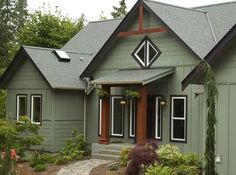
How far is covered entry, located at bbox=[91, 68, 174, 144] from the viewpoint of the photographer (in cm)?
1930

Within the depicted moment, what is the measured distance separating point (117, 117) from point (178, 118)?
12.1ft

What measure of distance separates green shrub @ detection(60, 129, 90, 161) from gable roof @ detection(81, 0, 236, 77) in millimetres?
3620

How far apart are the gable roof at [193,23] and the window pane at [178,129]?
114 inches

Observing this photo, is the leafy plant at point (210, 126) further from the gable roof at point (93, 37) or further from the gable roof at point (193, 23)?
the gable roof at point (93, 37)

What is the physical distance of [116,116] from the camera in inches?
879

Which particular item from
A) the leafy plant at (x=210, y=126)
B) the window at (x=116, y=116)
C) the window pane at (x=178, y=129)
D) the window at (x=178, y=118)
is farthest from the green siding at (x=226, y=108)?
the window at (x=116, y=116)

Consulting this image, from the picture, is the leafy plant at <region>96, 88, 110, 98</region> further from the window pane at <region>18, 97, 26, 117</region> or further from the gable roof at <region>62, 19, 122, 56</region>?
the gable roof at <region>62, 19, 122, 56</region>

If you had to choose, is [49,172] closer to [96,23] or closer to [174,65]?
[174,65]

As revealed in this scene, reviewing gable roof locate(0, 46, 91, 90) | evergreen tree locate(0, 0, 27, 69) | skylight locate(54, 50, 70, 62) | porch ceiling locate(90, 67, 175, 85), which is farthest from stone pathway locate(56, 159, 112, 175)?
evergreen tree locate(0, 0, 27, 69)

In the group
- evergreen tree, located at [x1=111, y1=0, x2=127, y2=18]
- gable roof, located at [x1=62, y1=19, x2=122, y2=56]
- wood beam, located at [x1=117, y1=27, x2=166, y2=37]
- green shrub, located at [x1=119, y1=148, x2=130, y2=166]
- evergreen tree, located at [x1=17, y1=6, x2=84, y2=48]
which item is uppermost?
evergreen tree, located at [x1=111, y1=0, x2=127, y2=18]

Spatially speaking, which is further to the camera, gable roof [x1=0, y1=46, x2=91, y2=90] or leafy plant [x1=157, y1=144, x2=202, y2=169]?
gable roof [x1=0, y1=46, x2=91, y2=90]

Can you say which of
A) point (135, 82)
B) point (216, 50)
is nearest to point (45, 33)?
point (135, 82)

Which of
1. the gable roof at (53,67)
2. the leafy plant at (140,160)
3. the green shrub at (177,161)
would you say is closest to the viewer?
the leafy plant at (140,160)

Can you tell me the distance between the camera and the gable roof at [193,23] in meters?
19.0
